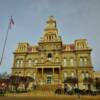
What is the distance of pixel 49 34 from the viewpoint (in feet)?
175

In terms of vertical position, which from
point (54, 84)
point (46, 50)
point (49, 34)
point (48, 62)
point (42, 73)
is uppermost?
point (49, 34)

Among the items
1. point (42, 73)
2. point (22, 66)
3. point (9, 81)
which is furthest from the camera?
point (22, 66)

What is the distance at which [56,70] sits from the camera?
48.8 meters

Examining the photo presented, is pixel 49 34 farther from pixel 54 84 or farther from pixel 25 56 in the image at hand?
pixel 54 84

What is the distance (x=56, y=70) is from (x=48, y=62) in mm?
3635

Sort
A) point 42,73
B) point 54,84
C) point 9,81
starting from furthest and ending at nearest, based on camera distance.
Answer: point 42,73 → point 54,84 → point 9,81

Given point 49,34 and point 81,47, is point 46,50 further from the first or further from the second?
point 81,47

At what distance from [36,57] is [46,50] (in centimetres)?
408

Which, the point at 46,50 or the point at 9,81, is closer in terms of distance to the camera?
the point at 9,81

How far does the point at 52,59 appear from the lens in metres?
50.1

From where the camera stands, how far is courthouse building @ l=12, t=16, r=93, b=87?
1882 inches

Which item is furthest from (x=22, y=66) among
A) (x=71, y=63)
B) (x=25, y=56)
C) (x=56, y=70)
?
(x=71, y=63)

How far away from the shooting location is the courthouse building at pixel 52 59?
157 ft

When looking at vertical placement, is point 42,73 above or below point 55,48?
below
